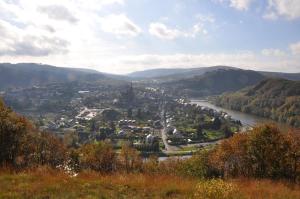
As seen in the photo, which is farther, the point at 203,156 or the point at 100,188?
the point at 203,156

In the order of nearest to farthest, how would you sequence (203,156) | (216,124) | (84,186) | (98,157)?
(84,186) < (98,157) < (203,156) < (216,124)

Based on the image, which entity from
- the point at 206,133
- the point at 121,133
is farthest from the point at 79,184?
the point at 206,133

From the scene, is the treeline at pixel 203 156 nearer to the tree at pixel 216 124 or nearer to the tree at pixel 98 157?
the tree at pixel 98 157

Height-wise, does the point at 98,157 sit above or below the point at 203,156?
above

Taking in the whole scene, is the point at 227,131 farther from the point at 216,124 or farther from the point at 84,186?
the point at 84,186

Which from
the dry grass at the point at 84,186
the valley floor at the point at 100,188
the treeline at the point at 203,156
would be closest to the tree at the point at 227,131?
the treeline at the point at 203,156

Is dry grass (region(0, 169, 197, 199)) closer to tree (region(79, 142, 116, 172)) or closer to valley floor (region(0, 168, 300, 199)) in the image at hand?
valley floor (region(0, 168, 300, 199))

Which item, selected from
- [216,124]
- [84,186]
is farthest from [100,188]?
[216,124]
